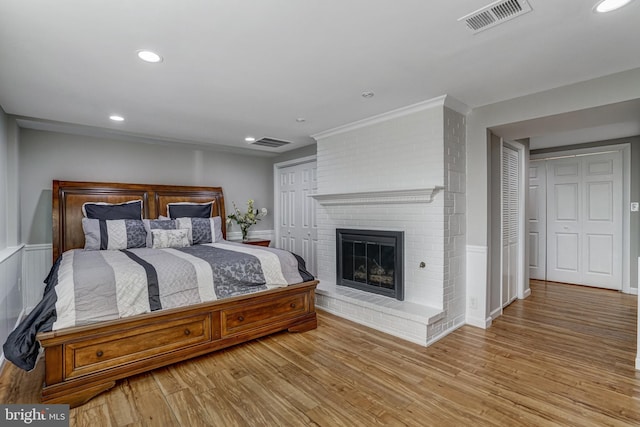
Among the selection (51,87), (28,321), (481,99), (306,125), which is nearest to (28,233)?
(51,87)

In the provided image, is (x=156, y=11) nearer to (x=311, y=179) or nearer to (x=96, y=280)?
(x=96, y=280)

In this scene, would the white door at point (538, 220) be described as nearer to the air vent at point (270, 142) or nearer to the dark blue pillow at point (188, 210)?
the air vent at point (270, 142)

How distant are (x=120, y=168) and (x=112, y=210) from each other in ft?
2.33

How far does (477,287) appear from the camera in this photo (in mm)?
3389

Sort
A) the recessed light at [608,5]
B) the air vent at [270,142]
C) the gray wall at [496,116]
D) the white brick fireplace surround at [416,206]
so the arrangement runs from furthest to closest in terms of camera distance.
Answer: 1. the air vent at [270,142]
2. the white brick fireplace surround at [416,206]
3. the gray wall at [496,116]
4. the recessed light at [608,5]

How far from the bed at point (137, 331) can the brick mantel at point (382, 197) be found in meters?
1.09

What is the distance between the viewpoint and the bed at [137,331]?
6.93 ft

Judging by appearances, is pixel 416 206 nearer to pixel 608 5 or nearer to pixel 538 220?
pixel 608 5

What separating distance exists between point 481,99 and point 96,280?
11.7 ft

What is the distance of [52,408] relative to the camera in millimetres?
1997

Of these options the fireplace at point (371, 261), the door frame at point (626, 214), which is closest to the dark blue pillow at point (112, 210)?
the fireplace at point (371, 261)

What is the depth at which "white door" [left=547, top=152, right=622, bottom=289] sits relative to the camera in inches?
188

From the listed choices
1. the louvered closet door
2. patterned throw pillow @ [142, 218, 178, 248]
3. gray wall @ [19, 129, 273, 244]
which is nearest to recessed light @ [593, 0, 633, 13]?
the louvered closet door

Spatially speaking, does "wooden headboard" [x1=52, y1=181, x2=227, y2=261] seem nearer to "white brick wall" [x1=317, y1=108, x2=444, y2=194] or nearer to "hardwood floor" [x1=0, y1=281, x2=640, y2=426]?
"hardwood floor" [x1=0, y1=281, x2=640, y2=426]
